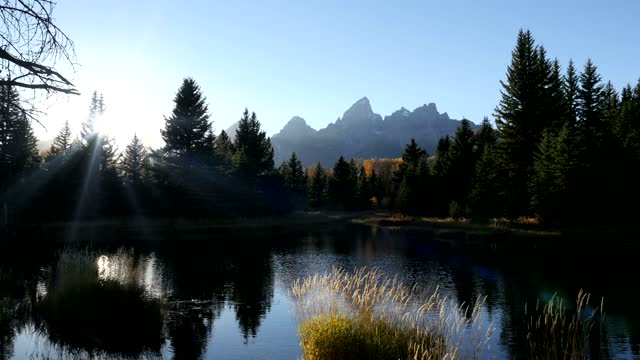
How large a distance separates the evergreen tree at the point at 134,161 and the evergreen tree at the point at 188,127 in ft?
15.6

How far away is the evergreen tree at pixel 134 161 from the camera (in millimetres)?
64688

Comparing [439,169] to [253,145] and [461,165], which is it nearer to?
[461,165]

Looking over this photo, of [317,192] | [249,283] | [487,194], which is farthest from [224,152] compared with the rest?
[249,283]

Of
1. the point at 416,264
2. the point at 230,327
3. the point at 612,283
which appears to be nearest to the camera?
the point at 230,327

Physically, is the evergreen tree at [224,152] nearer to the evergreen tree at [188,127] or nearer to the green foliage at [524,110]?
the evergreen tree at [188,127]

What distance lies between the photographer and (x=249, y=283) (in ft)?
78.4

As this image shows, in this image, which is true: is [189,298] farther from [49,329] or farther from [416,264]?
[416,264]

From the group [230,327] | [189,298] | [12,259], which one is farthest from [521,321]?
[12,259]

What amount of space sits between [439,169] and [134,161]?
44.4 m

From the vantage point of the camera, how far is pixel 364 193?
4250 inches

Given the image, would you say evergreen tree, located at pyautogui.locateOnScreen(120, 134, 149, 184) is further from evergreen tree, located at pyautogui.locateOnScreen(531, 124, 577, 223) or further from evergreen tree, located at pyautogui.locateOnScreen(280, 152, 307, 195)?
evergreen tree, located at pyautogui.locateOnScreen(531, 124, 577, 223)

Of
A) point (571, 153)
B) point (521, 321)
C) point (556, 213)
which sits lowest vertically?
point (521, 321)

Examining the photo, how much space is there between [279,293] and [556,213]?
3723 centimetres

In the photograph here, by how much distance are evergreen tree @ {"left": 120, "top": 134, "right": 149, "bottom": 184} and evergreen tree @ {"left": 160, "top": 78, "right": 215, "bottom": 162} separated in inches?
187
